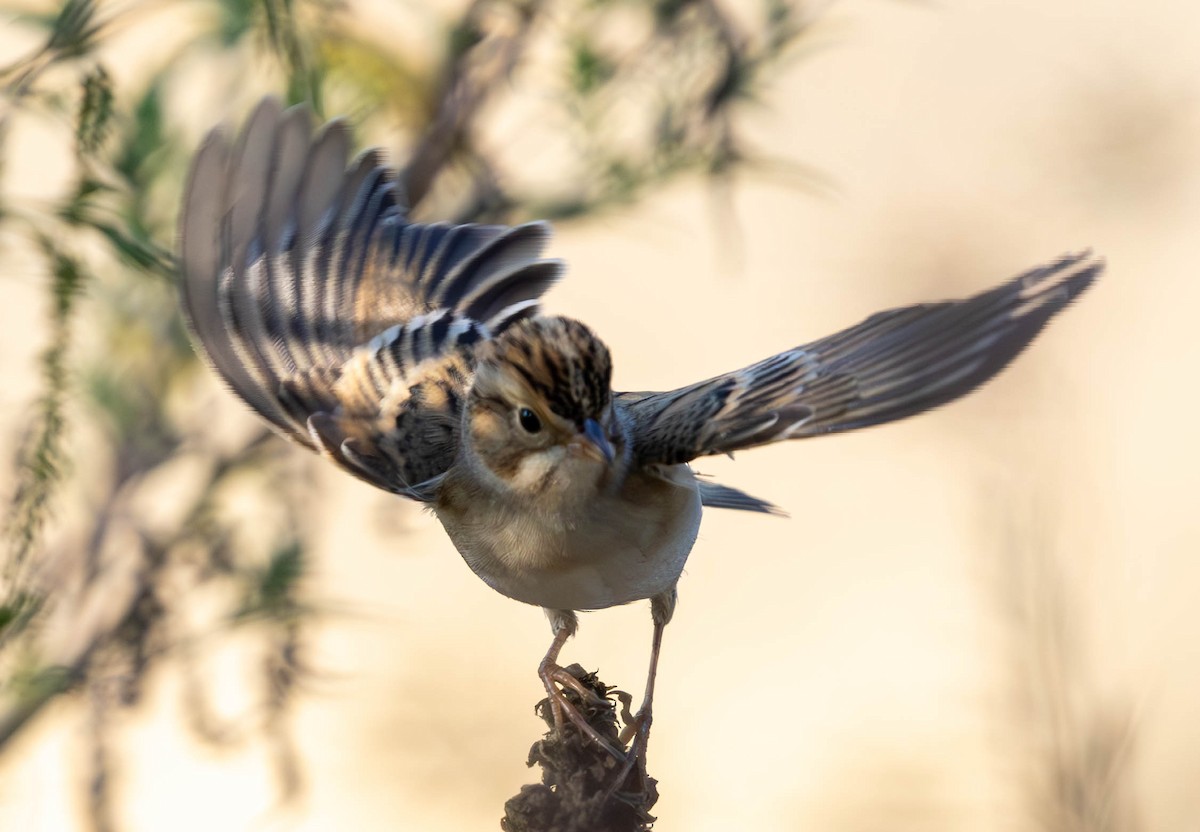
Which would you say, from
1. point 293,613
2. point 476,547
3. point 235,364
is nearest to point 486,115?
point 235,364

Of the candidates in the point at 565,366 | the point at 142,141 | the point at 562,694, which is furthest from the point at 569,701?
the point at 142,141

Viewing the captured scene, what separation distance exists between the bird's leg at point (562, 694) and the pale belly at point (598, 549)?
0.06m

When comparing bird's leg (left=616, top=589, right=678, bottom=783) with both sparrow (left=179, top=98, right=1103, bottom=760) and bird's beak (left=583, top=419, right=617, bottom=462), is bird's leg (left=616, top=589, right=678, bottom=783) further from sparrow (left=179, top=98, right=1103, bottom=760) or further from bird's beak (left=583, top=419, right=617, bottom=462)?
bird's beak (left=583, top=419, right=617, bottom=462)

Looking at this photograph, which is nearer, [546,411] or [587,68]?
[546,411]

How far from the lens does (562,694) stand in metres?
1.02

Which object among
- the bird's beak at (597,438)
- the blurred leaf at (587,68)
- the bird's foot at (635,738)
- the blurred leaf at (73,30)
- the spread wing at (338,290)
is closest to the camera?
the bird's foot at (635,738)

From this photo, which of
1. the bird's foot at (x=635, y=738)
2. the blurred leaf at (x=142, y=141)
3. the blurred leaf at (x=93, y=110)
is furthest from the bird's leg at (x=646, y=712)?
the blurred leaf at (x=142, y=141)

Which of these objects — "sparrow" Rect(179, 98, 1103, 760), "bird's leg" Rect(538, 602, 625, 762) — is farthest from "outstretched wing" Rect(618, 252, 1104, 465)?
"bird's leg" Rect(538, 602, 625, 762)

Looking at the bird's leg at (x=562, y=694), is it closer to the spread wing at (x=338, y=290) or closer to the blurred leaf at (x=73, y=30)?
the spread wing at (x=338, y=290)

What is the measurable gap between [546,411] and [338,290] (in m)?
0.50

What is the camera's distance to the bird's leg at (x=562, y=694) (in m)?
0.92

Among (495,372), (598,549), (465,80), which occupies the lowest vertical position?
(598,549)

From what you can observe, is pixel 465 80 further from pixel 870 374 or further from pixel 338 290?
pixel 870 374

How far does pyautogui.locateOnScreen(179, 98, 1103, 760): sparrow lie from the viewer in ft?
3.50
